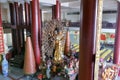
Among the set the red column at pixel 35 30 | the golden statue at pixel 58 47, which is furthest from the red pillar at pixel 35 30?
the golden statue at pixel 58 47

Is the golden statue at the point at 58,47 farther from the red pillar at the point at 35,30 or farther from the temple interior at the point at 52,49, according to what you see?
the red pillar at the point at 35,30

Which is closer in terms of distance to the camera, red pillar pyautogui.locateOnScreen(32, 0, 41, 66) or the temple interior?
the temple interior

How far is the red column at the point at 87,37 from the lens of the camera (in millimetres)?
884

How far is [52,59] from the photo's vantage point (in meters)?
2.69

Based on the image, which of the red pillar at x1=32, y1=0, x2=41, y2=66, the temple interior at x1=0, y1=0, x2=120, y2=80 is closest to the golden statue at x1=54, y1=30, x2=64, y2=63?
the temple interior at x1=0, y1=0, x2=120, y2=80

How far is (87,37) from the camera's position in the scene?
92cm

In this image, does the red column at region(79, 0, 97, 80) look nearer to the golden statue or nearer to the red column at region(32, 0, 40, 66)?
the golden statue

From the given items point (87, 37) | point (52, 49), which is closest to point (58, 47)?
point (52, 49)

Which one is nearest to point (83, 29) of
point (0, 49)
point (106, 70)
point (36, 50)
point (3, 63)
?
point (106, 70)

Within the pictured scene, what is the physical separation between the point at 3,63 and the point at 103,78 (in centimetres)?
199

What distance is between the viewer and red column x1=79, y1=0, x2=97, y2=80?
884 millimetres

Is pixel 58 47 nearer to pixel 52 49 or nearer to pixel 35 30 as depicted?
pixel 52 49

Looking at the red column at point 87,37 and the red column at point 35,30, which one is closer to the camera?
the red column at point 87,37

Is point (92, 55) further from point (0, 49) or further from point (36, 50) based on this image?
point (0, 49)
